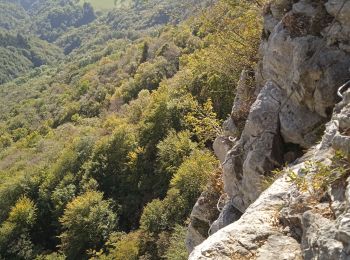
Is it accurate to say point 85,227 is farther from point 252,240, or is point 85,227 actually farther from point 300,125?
point 252,240

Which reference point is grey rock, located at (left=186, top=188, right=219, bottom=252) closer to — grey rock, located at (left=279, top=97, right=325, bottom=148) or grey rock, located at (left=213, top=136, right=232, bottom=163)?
grey rock, located at (left=213, top=136, right=232, bottom=163)

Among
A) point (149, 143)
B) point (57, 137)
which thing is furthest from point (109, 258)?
point (57, 137)

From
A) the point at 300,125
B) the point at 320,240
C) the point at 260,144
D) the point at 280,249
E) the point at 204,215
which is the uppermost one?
the point at 300,125

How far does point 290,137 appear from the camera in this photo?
10531mm

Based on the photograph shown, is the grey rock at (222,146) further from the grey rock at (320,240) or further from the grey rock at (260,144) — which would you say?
the grey rock at (320,240)

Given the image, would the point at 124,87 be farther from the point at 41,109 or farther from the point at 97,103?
the point at 41,109

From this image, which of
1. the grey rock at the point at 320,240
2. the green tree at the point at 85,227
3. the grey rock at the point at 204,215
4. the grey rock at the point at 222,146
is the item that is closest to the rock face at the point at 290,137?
the grey rock at the point at 320,240

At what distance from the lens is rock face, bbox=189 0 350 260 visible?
257 inches

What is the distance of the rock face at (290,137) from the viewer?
6.52m

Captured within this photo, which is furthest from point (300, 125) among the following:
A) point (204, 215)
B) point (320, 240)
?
point (204, 215)

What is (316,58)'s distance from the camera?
964 centimetres

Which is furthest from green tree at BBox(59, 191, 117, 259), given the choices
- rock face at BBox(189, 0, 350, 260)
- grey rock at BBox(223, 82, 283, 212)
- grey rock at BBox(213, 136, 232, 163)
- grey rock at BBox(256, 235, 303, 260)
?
grey rock at BBox(256, 235, 303, 260)

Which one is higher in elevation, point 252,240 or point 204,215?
point 252,240

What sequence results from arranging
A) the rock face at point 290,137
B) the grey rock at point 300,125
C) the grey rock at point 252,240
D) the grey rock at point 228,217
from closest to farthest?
the rock face at point 290,137 → the grey rock at point 252,240 → the grey rock at point 300,125 → the grey rock at point 228,217
